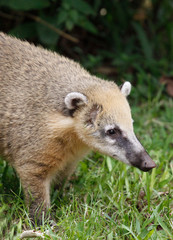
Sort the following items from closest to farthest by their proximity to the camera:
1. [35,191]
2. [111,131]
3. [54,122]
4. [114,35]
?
1. [111,131]
2. [54,122]
3. [35,191]
4. [114,35]

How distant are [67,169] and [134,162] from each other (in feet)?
3.73

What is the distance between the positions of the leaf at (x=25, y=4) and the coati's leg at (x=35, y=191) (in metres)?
3.18

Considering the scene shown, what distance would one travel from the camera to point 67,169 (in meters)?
5.03

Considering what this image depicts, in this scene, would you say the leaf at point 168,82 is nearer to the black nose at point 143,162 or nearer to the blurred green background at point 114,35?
the blurred green background at point 114,35

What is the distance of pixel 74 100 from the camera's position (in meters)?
4.35

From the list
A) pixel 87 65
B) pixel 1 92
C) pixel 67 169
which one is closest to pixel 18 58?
pixel 1 92

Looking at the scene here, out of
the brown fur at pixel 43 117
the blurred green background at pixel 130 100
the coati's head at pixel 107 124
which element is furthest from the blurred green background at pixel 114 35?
the coati's head at pixel 107 124

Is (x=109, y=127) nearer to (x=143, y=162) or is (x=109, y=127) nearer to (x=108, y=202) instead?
(x=143, y=162)

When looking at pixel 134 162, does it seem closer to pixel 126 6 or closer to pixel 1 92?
pixel 1 92

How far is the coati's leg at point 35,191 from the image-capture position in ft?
14.7

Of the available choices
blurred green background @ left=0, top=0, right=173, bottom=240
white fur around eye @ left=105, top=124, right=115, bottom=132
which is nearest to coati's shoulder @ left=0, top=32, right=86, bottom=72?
white fur around eye @ left=105, top=124, right=115, bottom=132

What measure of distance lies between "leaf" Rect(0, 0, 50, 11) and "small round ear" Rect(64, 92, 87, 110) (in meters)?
2.90

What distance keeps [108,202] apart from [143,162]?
37.8 inches

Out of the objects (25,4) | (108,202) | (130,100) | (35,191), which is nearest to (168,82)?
(130,100)
